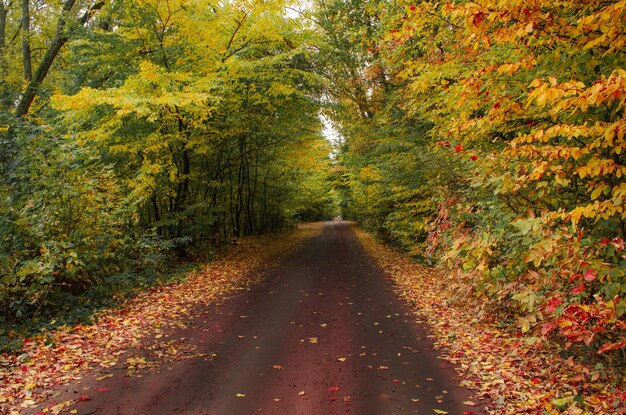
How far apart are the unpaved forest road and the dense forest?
1.52 metres

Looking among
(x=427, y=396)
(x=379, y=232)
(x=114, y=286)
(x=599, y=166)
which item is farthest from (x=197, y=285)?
(x=379, y=232)

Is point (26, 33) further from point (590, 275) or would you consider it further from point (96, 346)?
point (590, 275)

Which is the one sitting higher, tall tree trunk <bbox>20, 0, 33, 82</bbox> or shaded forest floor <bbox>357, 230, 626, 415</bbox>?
tall tree trunk <bbox>20, 0, 33, 82</bbox>

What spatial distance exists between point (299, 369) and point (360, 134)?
15.1 metres

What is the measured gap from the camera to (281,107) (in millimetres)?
17172

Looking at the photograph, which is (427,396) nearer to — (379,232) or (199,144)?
(199,144)

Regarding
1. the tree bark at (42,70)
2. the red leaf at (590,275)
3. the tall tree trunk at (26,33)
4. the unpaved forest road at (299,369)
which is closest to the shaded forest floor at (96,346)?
the unpaved forest road at (299,369)

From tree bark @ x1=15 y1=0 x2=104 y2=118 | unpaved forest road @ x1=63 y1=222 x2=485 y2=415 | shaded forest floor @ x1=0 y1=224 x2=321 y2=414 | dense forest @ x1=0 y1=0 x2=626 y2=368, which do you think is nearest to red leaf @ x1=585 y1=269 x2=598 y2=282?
dense forest @ x1=0 y1=0 x2=626 y2=368

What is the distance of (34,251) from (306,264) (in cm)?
947

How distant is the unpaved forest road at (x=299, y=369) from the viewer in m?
4.61

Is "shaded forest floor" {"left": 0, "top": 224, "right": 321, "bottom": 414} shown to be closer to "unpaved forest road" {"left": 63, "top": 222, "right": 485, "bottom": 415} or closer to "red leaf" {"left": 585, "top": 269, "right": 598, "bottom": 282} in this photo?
"unpaved forest road" {"left": 63, "top": 222, "right": 485, "bottom": 415}

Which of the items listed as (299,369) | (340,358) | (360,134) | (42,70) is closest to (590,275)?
(340,358)

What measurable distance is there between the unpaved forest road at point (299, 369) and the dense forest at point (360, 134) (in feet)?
5.00

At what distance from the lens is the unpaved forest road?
15.1 ft
